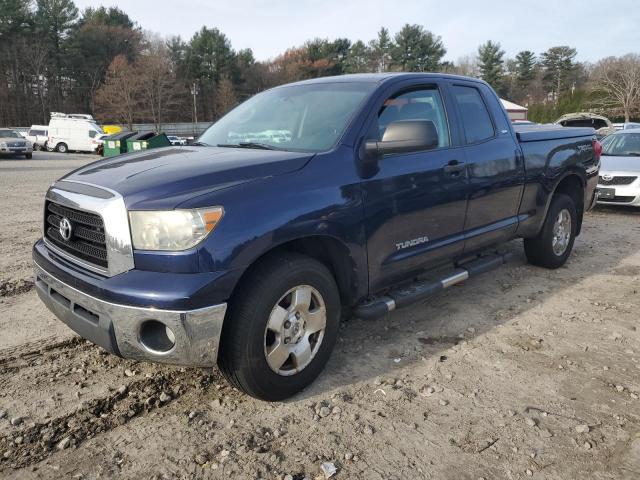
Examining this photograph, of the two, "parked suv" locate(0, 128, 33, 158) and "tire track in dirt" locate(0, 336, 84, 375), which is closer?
"tire track in dirt" locate(0, 336, 84, 375)

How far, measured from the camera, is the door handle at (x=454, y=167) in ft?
12.2

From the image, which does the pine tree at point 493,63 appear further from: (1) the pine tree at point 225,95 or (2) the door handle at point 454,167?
(2) the door handle at point 454,167

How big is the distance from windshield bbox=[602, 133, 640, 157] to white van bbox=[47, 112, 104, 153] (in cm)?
3181

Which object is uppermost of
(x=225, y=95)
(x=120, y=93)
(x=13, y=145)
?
(x=225, y=95)

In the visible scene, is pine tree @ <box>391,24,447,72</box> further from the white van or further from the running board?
the running board

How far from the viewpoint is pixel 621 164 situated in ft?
29.4

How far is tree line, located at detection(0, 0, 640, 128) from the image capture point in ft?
190

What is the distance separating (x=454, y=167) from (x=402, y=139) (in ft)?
2.67

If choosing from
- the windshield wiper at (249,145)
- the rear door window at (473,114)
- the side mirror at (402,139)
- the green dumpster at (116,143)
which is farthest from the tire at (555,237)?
the green dumpster at (116,143)

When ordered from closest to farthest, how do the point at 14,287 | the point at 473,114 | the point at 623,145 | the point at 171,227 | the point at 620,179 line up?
the point at 171,227, the point at 473,114, the point at 14,287, the point at 620,179, the point at 623,145

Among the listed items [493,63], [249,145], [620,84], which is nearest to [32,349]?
[249,145]

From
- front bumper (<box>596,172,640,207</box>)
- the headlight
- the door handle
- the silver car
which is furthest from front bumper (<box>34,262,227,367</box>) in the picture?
front bumper (<box>596,172,640,207</box>)

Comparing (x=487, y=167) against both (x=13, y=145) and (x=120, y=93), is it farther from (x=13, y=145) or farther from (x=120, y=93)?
(x=120, y=93)

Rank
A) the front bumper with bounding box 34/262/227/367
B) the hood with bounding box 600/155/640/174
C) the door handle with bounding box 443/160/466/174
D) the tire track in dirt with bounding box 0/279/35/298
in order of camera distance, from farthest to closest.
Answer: the hood with bounding box 600/155/640/174 → the tire track in dirt with bounding box 0/279/35/298 → the door handle with bounding box 443/160/466/174 → the front bumper with bounding box 34/262/227/367
